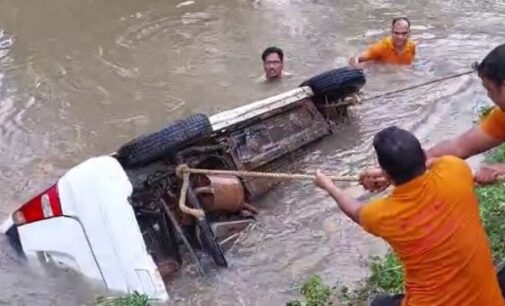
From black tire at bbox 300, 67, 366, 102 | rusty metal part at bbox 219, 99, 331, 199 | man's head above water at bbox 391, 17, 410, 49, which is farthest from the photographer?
man's head above water at bbox 391, 17, 410, 49

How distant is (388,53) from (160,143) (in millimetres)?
5417

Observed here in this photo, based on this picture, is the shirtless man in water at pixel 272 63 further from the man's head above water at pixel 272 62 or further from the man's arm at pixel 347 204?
the man's arm at pixel 347 204

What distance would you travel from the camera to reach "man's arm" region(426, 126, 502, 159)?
4.42 meters

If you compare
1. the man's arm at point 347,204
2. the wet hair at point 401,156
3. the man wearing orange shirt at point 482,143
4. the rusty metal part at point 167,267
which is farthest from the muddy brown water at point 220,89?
the wet hair at point 401,156

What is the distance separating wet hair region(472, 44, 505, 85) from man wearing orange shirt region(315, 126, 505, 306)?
377mm

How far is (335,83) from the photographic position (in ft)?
26.7

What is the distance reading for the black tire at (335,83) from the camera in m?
8.09

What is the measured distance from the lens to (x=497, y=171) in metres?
4.29

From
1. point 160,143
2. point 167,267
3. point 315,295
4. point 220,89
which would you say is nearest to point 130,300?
point 167,267

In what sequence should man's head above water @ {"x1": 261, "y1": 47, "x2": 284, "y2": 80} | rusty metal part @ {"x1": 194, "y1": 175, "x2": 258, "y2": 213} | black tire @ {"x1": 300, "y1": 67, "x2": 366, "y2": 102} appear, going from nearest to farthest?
rusty metal part @ {"x1": 194, "y1": 175, "x2": 258, "y2": 213} → black tire @ {"x1": 300, "y1": 67, "x2": 366, "y2": 102} → man's head above water @ {"x1": 261, "y1": 47, "x2": 284, "y2": 80}

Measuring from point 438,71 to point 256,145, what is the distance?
4.72 meters

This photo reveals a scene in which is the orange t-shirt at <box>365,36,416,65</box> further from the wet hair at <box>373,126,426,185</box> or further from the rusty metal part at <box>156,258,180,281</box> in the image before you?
the wet hair at <box>373,126,426,185</box>

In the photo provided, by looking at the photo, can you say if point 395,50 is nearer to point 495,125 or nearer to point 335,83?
A: point 335,83

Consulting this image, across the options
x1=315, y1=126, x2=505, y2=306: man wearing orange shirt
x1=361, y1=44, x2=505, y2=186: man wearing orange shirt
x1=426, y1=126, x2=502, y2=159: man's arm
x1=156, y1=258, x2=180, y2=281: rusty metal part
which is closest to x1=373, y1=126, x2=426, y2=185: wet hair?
x1=315, y1=126, x2=505, y2=306: man wearing orange shirt
